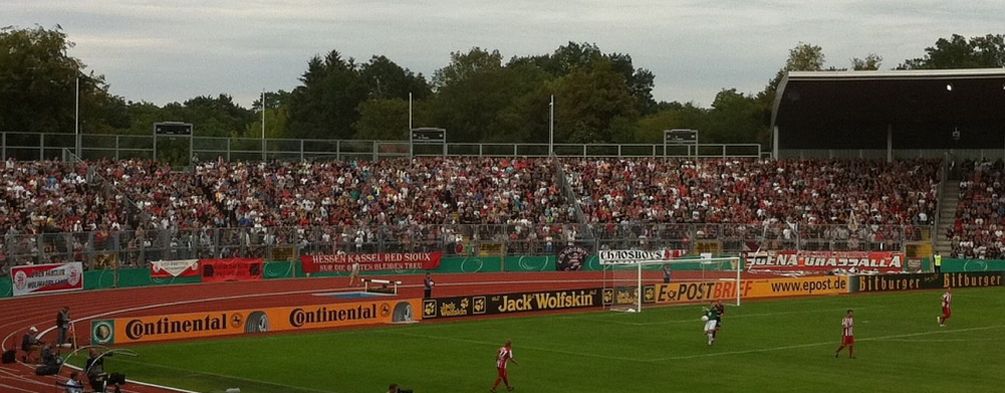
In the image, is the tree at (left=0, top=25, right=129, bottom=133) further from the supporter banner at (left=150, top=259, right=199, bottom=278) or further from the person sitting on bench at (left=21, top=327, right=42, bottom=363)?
the person sitting on bench at (left=21, top=327, right=42, bottom=363)

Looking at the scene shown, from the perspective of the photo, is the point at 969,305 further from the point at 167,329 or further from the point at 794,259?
the point at 167,329

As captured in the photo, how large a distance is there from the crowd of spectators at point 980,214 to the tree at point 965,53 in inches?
1986

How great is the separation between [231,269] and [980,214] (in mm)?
40437

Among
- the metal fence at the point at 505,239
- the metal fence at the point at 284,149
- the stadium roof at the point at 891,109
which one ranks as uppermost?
the stadium roof at the point at 891,109

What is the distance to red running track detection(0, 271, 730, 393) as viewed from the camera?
36000mm

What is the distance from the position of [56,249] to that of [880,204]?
44804mm

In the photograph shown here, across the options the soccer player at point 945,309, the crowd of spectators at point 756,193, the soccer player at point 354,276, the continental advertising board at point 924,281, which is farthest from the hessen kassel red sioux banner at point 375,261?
the soccer player at point 945,309

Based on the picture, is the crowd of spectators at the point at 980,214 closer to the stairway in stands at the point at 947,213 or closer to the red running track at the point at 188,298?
the stairway in stands at the point at 947,213

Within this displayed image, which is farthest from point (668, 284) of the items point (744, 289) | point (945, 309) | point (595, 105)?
point (595, 105)

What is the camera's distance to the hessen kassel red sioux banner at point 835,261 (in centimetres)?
6862

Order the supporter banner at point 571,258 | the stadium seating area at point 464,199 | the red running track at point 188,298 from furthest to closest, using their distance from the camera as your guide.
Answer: the supporter banner at point 571,258
the stadium seating area at point 464,199
the red running track at point 188,298

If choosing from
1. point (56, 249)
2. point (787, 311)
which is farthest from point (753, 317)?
point (56, 249)

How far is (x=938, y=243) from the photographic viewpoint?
2908 inches

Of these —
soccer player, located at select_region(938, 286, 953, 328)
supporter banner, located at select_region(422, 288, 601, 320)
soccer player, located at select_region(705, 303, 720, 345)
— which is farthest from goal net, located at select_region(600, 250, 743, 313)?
soccer player, located at select_region(705, 303, 720, 345)
